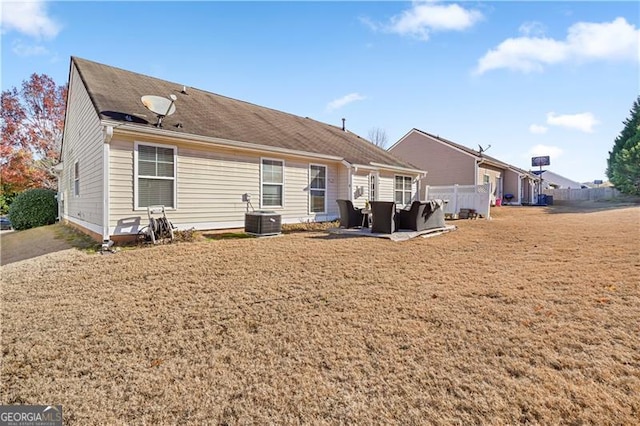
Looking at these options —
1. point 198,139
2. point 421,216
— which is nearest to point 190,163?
point 198,139

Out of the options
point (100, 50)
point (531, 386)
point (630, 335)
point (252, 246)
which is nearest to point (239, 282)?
point (252, 246)

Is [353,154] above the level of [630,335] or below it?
above

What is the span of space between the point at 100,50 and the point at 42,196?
8.29m

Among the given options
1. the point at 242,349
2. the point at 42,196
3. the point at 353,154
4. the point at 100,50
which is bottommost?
the point at 242,349

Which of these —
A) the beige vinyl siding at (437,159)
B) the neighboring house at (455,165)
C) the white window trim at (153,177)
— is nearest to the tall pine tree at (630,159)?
the neighboring house at (455,165)

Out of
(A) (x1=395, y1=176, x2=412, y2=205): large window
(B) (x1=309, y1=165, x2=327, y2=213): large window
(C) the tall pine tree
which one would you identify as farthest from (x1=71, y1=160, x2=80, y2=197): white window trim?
(C) the tall pine tree

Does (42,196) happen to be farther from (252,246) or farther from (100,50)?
(252,246)

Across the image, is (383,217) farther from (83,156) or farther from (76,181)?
(76,181)

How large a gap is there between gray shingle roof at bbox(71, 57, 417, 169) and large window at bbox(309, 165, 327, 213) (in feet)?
2.32

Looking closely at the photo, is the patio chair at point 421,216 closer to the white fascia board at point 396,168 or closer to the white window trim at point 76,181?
the white fascia board at point 396,168

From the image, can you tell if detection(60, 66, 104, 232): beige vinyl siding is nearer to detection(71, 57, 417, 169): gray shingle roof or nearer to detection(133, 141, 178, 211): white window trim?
detection(71, 57, 417, 169): gray shingle roof

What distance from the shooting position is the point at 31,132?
20.6m

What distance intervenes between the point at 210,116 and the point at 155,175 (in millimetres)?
3417

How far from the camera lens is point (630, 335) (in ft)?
9.12
